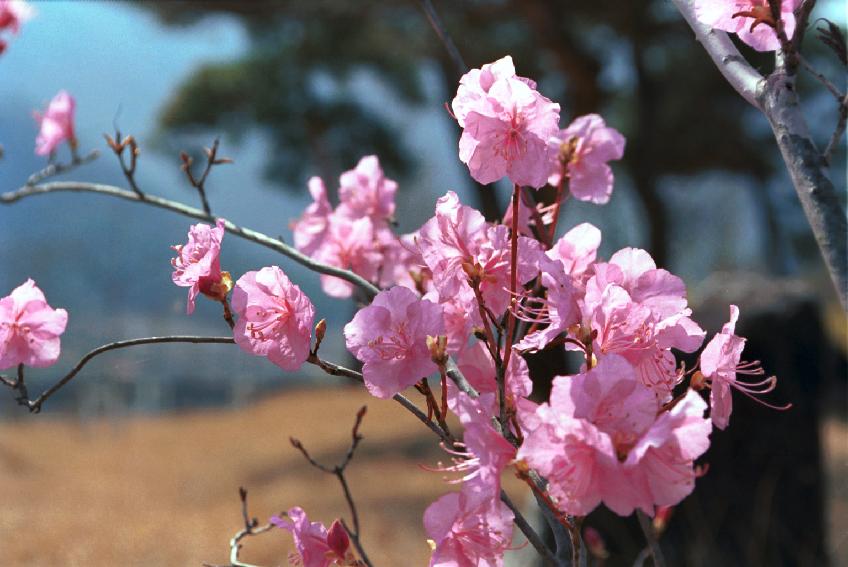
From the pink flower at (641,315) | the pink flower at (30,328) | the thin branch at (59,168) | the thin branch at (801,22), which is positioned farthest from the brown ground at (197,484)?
the thin branch at (801,22)

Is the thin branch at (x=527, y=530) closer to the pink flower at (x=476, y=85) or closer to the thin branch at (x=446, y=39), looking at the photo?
the pink flower at (x=476, y=85)

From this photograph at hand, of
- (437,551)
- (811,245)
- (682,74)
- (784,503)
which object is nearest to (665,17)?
(682,74)

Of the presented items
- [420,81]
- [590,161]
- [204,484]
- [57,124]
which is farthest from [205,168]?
[420,81]

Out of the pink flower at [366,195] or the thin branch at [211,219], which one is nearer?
the thin branch at [211,219]

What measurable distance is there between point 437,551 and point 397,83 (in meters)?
8.25

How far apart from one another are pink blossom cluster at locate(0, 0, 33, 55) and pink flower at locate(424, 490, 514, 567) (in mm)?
1147

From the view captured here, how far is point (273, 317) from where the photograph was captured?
59 centimetres

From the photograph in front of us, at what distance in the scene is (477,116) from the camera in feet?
1.81

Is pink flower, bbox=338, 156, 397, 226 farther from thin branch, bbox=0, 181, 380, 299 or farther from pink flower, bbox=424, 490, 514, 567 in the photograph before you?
pink flower, bbox=424, 490, 514, 567

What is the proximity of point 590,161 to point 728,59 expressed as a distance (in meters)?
0.21

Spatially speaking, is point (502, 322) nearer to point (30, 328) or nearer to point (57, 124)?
point (30, 328)

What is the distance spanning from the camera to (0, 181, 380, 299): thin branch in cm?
76

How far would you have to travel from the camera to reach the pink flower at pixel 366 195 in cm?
93

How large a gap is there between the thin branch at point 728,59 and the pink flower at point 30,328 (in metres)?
0.55
